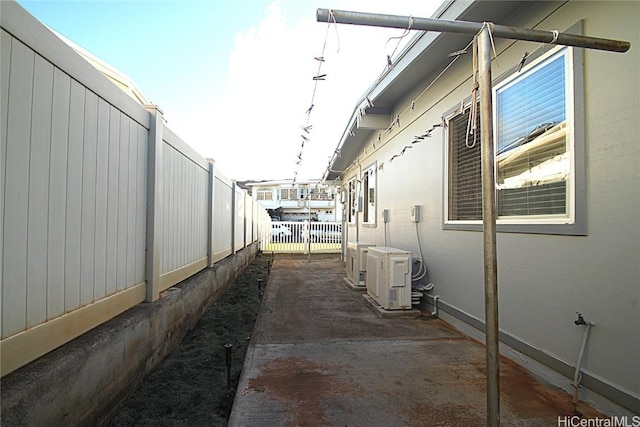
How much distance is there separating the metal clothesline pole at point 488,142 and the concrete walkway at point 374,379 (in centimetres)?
69

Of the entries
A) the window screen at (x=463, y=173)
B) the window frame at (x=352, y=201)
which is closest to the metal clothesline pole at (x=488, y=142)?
the window screen at (x=463, y=173)

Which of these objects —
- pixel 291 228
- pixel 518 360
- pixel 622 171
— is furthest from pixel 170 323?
pixel 291 228

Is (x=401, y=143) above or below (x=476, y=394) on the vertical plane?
above

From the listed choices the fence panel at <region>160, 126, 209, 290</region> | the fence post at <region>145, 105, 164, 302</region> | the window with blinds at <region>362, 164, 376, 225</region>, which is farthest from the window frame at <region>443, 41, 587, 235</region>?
the window with blinds at <region>362, 164, 376, 225</region>

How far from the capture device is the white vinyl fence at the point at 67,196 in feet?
4.45

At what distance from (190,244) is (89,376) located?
2.19m

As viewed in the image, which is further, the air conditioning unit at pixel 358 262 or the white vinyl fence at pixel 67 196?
the air conditioning unit at pixel 358 262

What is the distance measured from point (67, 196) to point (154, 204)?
1.04 metres

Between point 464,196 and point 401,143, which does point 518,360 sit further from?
point 401,143

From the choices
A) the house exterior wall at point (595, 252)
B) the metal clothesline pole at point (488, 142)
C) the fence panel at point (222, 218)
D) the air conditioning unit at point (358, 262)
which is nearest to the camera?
the metal clothesline pole at point (488, 142)

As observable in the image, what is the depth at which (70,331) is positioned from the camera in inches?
67.7

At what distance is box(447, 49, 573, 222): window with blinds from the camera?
247 centimetres

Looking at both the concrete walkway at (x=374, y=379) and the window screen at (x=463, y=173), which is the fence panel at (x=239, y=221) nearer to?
the concrete walkway at (x=374, y=379)

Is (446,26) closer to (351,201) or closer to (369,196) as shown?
(369,196)
